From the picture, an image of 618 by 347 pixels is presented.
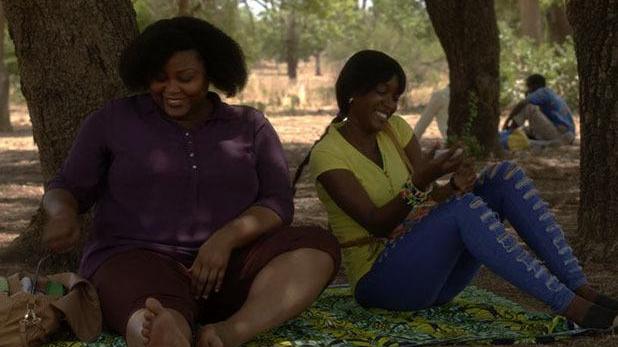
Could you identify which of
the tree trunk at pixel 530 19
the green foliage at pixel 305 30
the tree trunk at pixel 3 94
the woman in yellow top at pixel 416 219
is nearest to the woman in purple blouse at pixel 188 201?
the woman in yellow top at pixel 416 219

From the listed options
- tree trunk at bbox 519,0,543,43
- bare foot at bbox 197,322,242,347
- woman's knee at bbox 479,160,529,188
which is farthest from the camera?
tree trunk at bbox 519,0,543,43

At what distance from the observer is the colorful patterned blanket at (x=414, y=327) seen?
13.2 ft

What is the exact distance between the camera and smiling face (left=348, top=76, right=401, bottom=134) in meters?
4.35

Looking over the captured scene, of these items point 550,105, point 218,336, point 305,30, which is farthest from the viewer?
point 305,30

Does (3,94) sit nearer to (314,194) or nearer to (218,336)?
(314,194)

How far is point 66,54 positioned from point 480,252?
2.48m

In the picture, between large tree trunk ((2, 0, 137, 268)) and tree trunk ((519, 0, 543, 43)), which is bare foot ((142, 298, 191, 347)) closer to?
large tree trunk ((2, 0, 137, 268))

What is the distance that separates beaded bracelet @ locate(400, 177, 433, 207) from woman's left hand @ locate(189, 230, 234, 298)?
66cm

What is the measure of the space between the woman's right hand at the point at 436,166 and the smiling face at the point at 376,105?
1.36 feet

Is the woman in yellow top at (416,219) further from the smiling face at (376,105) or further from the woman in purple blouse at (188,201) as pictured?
the woman in purple blouse at (188,201)

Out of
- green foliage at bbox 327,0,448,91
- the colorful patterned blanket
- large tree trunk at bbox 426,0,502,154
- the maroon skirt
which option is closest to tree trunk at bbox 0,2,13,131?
large tree trunk at bbox 426,0,502,154

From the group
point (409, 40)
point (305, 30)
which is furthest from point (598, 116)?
point (305, 30)

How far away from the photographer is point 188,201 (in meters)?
3.93

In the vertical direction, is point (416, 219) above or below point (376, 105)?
below
